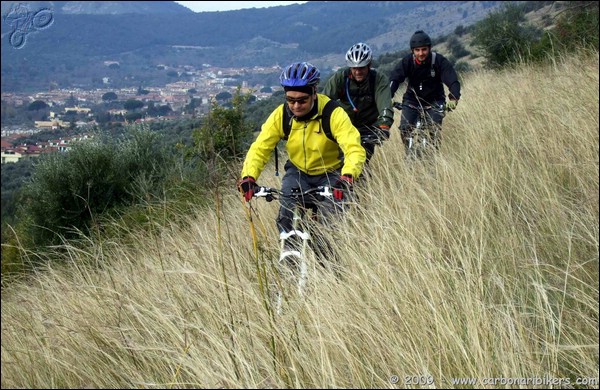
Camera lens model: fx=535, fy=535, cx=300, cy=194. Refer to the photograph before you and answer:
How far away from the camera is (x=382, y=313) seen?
8.92 feet

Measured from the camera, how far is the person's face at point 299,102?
4.91 metres

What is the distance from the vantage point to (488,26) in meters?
30.5

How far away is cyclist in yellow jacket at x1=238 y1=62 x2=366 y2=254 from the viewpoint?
187 inches

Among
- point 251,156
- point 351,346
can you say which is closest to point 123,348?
point 351,346

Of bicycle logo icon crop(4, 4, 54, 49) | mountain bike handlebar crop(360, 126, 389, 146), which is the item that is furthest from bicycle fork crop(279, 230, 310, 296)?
bicycle logo icon crop(4, 4, 54, 49)

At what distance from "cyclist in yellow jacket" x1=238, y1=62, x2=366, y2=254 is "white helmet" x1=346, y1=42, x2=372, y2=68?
76.4 inches

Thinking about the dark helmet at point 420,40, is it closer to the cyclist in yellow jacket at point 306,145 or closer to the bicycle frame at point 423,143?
the bicycle frame at point 423,143

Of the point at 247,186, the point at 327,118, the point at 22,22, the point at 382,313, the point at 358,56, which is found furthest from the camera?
the point at 22,22

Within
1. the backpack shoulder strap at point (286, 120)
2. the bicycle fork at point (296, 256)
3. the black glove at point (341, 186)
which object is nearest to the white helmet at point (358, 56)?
the backpack shoulder strap at point (286, 120)

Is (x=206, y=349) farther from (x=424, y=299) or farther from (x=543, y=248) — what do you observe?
(x=543, y=248)

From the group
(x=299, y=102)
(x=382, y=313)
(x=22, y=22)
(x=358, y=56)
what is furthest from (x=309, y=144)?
(x=22, y=22)

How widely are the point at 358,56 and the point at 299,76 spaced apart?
7.60ft

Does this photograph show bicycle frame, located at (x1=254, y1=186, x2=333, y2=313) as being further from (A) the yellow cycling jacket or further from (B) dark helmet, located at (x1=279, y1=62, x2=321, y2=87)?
(B) dark helmet, located at (x1=279, y1=62, x2=321, y2=87)

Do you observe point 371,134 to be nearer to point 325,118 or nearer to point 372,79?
point 372,79
